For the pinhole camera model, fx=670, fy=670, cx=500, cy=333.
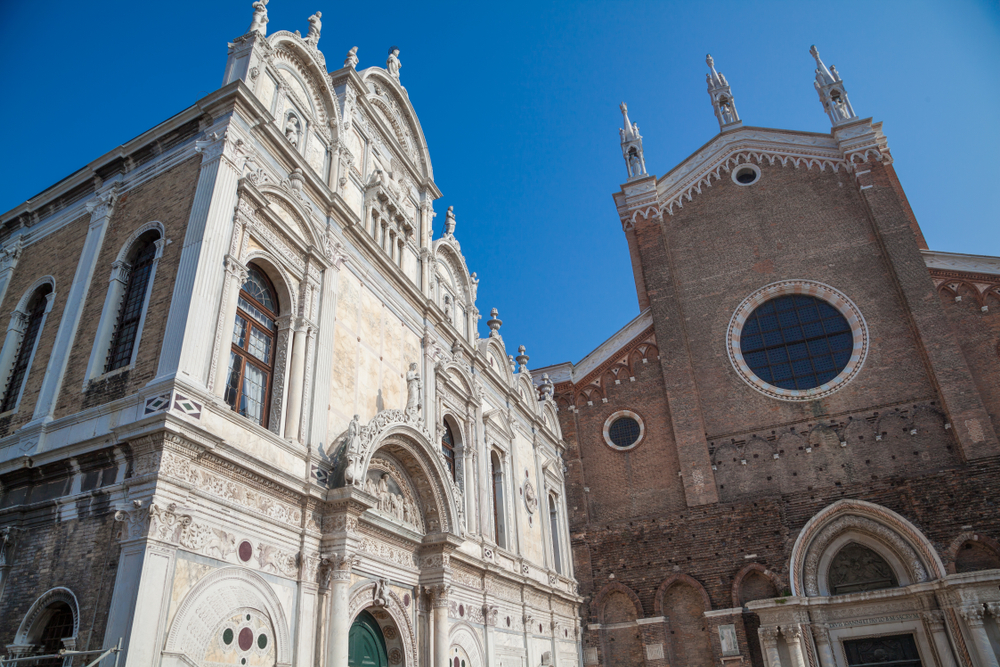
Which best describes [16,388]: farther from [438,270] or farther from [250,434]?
[438,270]

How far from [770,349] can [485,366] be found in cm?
976

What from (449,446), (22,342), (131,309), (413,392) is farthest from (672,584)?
(22,342)

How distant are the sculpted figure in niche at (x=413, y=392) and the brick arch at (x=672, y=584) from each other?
9.95 meters

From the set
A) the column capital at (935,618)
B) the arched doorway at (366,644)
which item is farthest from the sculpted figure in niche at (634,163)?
the arched doorway at (366,644)

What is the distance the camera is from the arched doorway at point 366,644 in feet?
33.4

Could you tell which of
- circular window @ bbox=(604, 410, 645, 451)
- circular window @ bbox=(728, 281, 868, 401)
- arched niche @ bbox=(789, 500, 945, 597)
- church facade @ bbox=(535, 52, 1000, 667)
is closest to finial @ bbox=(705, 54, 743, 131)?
church facade @ bbox=(535, 52, 1000, 667)

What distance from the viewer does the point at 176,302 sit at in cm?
859

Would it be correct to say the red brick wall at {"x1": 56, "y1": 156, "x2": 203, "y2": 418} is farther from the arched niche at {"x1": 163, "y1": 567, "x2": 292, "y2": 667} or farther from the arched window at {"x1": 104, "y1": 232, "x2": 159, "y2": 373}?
the arched niche at {"x1": 163, "y1": 567, "x2": 292, "y2": 667}

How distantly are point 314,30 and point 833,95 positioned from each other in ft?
63.8

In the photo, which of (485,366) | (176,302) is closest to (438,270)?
(485,366)

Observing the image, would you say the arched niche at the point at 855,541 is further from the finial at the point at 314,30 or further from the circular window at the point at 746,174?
the finial at the point at 314,30

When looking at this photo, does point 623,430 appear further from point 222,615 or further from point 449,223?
point 222,615

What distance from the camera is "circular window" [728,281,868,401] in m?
20.4

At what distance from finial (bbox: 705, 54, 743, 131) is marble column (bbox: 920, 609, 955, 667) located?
17.1m
